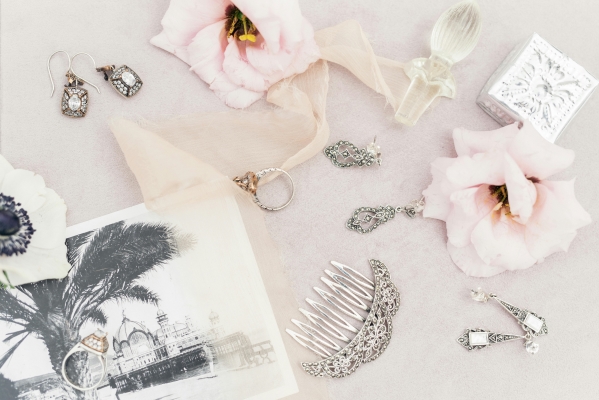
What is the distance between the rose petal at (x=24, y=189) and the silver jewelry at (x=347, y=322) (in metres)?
0.53

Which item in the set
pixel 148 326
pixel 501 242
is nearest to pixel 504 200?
pixel 501 242

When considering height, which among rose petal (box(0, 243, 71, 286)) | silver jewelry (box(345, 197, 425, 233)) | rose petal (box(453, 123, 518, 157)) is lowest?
silver jewelry (box(345, 197, 425, 233))

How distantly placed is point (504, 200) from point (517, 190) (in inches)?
3.6

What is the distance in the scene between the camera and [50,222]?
86 centimetres

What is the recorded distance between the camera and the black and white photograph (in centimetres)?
84

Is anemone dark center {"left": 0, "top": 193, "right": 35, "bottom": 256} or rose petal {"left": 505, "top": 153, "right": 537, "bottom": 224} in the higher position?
anemone dark center {"left": 0, "top": 193, "right": 35, "bottom": 256}

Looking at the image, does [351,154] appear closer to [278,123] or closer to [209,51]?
[278,123]

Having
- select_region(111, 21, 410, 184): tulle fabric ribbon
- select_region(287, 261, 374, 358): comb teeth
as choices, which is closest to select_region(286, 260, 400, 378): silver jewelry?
select_region(287, 261, 374, 358): comb teeth

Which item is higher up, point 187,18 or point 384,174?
point 187,18

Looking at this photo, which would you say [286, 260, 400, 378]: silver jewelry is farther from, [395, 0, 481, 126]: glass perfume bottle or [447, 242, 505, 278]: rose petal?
[395, 0, 481, 126]: glass perfume bottle

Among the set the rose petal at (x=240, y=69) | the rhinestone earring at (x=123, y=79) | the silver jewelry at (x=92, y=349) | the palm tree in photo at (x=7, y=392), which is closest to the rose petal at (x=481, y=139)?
the rose petal at (x=240, y=69)

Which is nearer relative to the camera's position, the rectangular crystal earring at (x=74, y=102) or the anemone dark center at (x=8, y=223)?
the anemone dark center at (x=8, y=223)

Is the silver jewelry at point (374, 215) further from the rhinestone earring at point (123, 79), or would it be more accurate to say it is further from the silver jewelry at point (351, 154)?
the rhinestone earring at point (123, 79)

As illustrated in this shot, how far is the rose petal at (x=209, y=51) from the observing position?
868 mm
